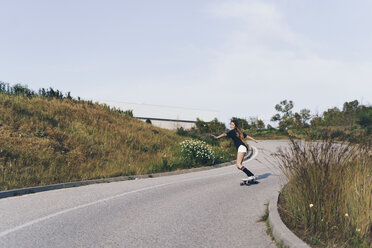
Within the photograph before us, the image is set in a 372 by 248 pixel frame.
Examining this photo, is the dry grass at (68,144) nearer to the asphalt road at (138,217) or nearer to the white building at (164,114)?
the asphalt road at (138,217)

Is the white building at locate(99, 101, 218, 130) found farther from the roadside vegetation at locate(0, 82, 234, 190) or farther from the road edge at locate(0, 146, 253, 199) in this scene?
the road edge at locate(0, 146, 253, 199)

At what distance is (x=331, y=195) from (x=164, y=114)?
6175 centimetres

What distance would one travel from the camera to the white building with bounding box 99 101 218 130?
60.6 metres

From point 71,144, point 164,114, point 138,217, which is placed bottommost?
point 138,217

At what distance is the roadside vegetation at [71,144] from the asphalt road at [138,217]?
258cm

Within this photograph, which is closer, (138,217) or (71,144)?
(138,217)

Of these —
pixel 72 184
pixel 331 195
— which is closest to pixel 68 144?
pixel 72 184

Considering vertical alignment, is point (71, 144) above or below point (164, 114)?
below

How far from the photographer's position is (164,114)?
6619 cm

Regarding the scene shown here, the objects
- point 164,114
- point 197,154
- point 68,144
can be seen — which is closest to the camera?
point 68,144

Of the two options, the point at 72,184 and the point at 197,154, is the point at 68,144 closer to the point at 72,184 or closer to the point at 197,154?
the point at 72,184

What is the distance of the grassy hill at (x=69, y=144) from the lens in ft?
38.9

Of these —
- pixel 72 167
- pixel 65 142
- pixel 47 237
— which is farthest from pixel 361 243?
pixel 65 142

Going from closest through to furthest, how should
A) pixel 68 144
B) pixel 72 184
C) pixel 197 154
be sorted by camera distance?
pixel 72 184 → pixel 68 144 → pixel 197 154
